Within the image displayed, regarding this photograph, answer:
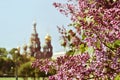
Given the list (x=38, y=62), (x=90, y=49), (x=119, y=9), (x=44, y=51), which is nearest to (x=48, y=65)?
(x=38, y=62)

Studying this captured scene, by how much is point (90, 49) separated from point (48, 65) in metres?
0.43

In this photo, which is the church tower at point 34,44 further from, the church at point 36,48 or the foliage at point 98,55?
the foliage at point 98,55

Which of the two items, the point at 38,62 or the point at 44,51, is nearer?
the point at 38,62

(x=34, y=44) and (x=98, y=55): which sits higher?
(x=34, y=44)

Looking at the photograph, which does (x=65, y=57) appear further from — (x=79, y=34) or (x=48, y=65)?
(x=79, y=34)

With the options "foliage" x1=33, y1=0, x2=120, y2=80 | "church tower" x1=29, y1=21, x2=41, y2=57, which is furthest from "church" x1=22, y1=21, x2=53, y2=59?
"foliage" x1=33, y1=0, x2=120, y2=80

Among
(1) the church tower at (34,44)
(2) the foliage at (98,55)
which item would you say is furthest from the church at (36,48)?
(2) the foliage at (98,55)

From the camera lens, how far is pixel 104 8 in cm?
370

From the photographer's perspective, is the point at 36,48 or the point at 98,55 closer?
the point at 98,55

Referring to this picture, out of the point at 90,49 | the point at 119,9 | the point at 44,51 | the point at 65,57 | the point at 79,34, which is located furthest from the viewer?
the point at 44,51

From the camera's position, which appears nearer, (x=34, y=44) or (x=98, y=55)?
(x=98, y=55)

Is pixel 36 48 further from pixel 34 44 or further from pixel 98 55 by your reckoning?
pixel 98 55

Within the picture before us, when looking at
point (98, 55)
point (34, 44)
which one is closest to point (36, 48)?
point (34, 44)

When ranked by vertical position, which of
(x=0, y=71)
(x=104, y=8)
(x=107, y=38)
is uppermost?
(x=0, y=71)
